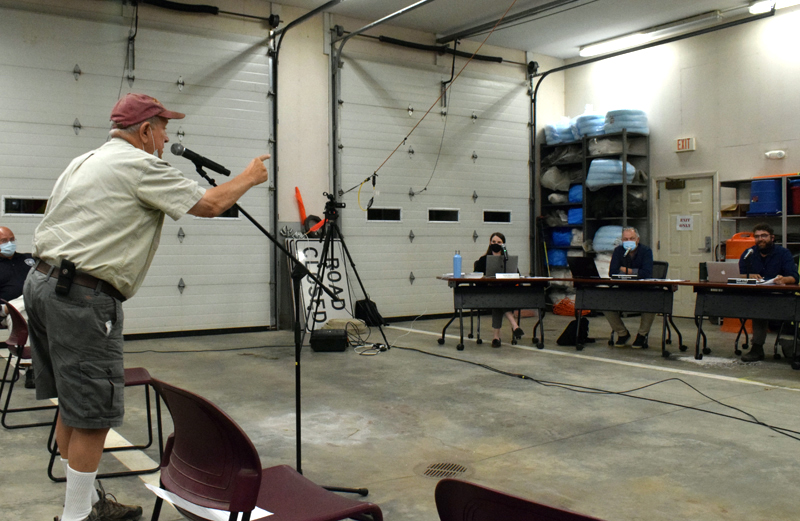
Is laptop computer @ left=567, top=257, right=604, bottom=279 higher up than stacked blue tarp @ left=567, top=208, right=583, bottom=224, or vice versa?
stacked blue tarp @ left=567, top=208, right=583, bottom=224

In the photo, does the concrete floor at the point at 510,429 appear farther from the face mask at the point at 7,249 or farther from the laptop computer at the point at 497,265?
the face mask at the point at 7,249

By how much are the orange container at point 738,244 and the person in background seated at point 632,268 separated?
188cm

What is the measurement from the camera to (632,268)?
7.22 m

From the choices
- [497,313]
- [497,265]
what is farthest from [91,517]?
[497,265]

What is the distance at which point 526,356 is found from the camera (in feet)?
21.2

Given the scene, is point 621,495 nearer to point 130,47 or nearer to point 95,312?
A: point 95,312

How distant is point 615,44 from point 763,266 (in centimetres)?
478

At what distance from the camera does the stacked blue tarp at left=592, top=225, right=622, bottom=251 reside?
9478 millimetres

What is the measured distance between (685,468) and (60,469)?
10.1ft

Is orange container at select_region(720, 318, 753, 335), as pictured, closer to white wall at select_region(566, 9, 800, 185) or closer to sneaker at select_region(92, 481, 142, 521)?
white wall at select_region(566, 9, 800, 185)

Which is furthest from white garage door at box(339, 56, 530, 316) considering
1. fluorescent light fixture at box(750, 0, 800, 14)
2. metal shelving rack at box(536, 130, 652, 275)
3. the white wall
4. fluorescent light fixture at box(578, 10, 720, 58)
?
fluorescent light fixture at box(750, 0, 800, 14)

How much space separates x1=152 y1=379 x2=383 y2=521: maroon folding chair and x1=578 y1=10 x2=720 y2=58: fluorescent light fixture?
915 centimetres

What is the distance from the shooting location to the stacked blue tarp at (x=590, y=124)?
975 cm

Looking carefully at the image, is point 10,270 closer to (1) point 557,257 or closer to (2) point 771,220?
(1) point 557,257
